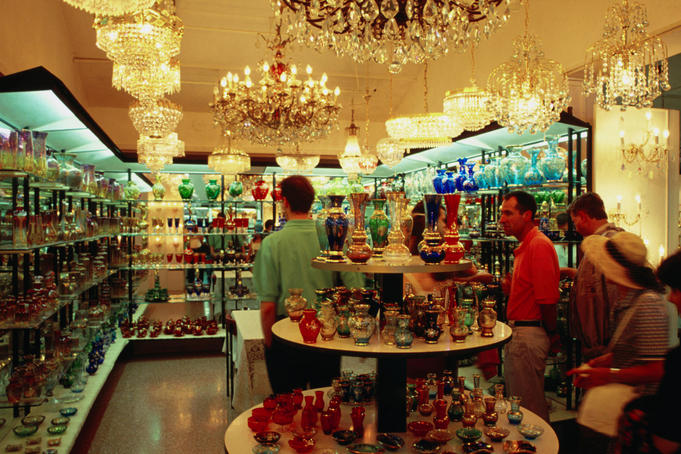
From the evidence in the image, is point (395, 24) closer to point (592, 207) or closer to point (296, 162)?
point (592, 207)

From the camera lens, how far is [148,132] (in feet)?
17.0

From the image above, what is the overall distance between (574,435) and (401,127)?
3.12 metres

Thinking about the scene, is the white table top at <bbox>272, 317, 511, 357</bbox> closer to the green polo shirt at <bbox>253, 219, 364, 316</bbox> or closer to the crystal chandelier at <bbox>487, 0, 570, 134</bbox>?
the green polo shirt at <bbox>253, 219, 364, 316</bbox>

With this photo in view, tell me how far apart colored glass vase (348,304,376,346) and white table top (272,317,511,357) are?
3cm

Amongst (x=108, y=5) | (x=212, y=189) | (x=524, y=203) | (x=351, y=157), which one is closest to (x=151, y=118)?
(x=212, y=189)

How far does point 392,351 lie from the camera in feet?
6.42

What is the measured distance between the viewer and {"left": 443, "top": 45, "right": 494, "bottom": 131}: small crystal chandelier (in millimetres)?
4719

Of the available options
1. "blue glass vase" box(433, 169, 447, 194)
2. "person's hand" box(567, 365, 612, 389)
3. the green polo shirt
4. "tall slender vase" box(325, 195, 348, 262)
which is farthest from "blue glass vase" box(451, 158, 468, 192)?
"person's hand" box(567, 365, 612, 389)

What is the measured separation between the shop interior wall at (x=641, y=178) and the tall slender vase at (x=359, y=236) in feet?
10.4

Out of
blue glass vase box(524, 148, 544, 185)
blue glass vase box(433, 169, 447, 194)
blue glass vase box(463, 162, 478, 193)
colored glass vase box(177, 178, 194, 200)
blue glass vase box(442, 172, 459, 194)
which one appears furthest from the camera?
colored glass vase box(177, 178, 194, 200)

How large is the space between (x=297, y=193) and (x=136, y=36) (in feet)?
5.30

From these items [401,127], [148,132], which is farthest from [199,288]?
[401,127]

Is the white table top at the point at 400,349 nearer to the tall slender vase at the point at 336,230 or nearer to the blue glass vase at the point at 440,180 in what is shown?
the tall slender vase at the point at 336,230

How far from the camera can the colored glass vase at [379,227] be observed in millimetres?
2375
